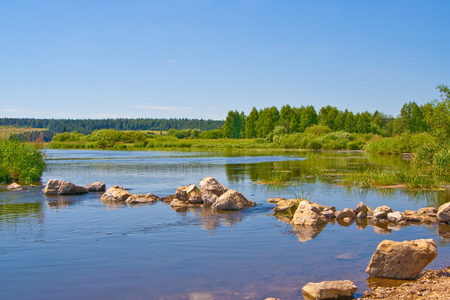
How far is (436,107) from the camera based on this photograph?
27.0 m

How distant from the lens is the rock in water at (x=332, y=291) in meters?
7.46

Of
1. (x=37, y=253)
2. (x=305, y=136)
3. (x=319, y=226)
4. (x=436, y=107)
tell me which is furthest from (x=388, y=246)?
(x=305, y=136)

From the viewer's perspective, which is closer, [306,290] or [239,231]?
[306,290]

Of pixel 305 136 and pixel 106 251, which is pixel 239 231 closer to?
pixel 106 251

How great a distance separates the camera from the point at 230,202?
55.6ft

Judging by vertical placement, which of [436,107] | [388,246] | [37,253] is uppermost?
[436,107]

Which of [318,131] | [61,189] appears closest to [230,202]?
[61,189]

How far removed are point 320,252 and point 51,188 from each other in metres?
16.3

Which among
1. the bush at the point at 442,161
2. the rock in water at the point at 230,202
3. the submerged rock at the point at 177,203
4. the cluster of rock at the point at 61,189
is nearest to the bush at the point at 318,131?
the bush at the point at 442,161

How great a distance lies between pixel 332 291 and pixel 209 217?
8.49 metres

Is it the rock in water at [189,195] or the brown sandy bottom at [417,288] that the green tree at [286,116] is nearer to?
the rock in water at [189,195]

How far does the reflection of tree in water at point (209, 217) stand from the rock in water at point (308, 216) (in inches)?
82.7

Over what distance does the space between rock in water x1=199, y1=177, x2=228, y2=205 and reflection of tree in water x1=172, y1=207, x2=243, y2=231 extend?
693mm

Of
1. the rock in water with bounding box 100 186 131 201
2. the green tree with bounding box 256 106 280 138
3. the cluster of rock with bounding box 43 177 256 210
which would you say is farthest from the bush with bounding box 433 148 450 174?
the green tree with bounding box 256 106 280 138
